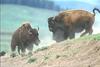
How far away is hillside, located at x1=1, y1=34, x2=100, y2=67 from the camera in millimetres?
15605

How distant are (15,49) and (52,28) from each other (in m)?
1.74

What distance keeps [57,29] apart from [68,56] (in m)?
5.27

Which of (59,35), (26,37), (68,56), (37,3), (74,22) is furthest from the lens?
(37,3)

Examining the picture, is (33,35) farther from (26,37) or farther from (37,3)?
(37,3)

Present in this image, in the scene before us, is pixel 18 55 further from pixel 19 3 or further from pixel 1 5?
pixel 1 5

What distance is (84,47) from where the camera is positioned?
Answer: 16.9 meters

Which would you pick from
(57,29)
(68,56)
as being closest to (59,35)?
(57,29)

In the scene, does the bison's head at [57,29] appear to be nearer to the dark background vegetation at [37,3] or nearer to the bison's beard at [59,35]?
the bison's beard at [59,35]

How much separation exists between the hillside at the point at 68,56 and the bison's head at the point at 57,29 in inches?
83.1

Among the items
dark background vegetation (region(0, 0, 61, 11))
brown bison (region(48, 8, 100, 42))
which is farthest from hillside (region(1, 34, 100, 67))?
dark background vegetation (region(0, 0, 61, 11))

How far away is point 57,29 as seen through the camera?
22.0m

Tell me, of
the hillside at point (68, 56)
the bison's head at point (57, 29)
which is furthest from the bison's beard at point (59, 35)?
the hillside at point (68, 56)

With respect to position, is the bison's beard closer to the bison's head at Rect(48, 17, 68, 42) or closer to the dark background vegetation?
the bison's head at Rect(48, 17, 68, 42)

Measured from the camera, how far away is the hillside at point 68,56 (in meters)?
15.6
